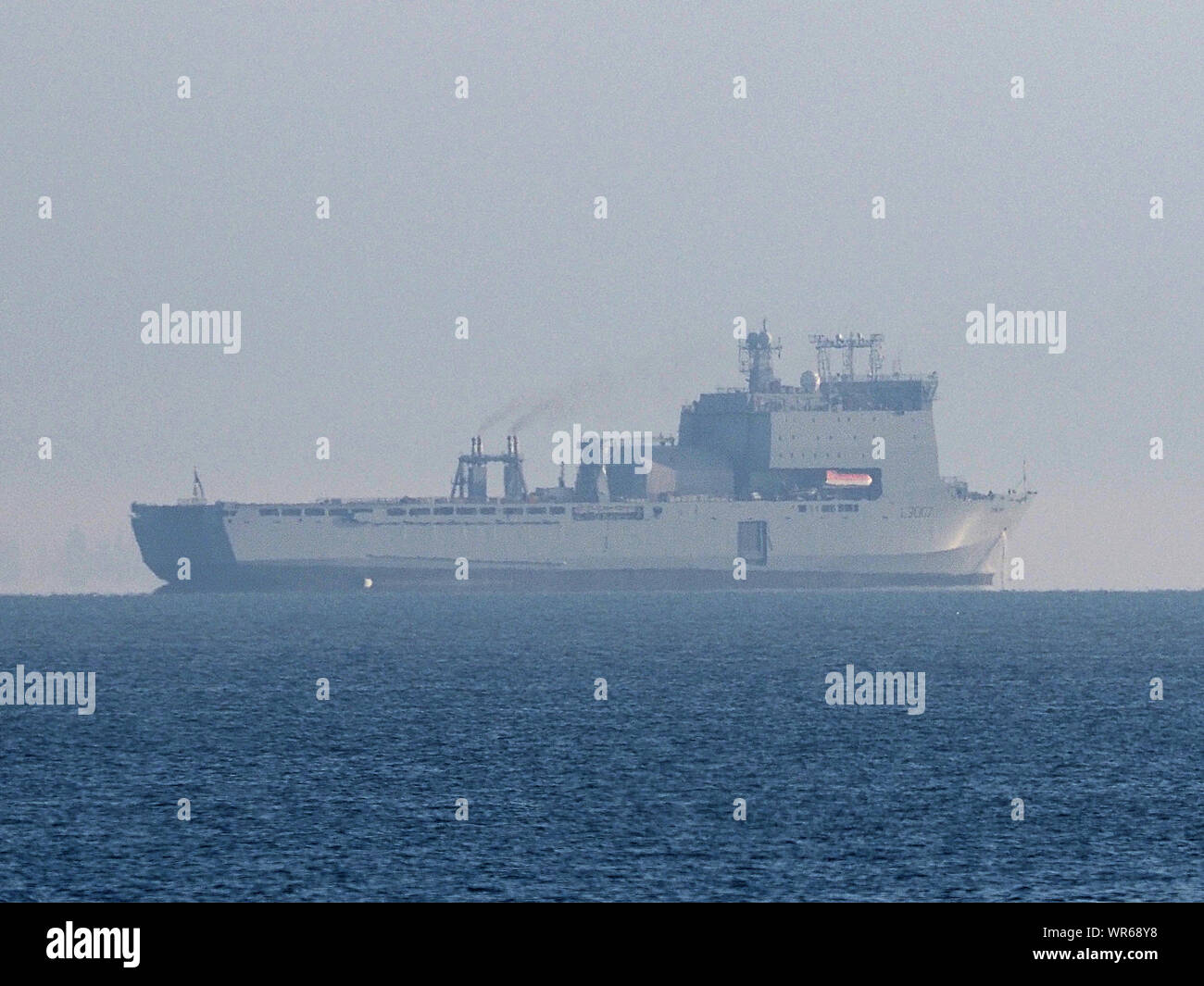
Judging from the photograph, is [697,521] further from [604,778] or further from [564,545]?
A: [604,778]

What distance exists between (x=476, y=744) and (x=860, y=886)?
17.8 meters

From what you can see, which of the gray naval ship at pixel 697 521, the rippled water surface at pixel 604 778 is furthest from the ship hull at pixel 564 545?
the rippled water surface at pixel 604 778

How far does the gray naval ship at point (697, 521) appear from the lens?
13212 cm

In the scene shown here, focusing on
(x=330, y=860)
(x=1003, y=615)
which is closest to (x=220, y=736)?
(x=330, y=860)

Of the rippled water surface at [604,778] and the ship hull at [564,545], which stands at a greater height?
the ship hull at [564,545]

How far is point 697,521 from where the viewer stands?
135750mm

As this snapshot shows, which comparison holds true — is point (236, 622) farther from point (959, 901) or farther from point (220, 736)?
point (959, 901)

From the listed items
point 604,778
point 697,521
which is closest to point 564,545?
point 697,521

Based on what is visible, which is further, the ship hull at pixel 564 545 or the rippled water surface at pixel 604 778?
the ship hull at pixel 564 545

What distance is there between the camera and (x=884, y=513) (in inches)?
5408

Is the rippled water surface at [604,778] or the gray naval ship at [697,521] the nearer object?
the rippled water surface at [604,778]

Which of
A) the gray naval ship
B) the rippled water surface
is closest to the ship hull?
the gray naval ship

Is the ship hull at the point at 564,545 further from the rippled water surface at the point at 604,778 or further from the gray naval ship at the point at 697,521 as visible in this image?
the rippled water surface at the point at 604,778

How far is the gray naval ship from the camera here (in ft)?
433
